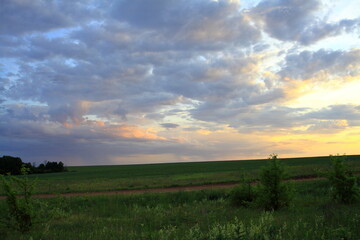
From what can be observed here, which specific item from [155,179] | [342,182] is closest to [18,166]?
[155,179]

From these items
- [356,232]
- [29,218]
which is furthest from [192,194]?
[356,232]

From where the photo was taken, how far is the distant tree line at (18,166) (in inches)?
2860

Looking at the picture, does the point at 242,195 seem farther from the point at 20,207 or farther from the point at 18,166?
the point at 18,166

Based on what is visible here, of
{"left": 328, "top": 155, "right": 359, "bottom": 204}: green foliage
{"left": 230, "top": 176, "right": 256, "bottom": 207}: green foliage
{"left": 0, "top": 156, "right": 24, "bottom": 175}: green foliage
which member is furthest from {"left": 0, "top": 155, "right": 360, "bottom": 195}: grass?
{"left": 0, "top": 156, "right": 24, "bottom": 175}: green foliage

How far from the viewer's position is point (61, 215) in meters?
14.2

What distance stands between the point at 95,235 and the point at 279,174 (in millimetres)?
8303

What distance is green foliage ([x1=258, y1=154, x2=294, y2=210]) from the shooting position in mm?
13047

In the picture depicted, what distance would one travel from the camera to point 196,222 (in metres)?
10.8

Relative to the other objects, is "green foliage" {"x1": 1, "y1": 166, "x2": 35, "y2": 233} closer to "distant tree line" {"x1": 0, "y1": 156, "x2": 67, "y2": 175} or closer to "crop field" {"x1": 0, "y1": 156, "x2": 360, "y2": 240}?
"crop field" {"x1": 0, "y1": 156, "x2": 360, "y2": 240}

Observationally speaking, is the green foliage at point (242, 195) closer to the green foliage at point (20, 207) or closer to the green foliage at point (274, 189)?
the green foliage at point (274, 189)

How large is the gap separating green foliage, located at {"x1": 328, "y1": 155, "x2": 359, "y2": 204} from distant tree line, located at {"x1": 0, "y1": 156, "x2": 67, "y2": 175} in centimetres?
6792

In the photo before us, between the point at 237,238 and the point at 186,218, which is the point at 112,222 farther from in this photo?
the point at 237,238

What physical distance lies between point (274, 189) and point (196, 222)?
4.40 meters

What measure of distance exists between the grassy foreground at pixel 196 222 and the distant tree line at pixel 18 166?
2350 inches
